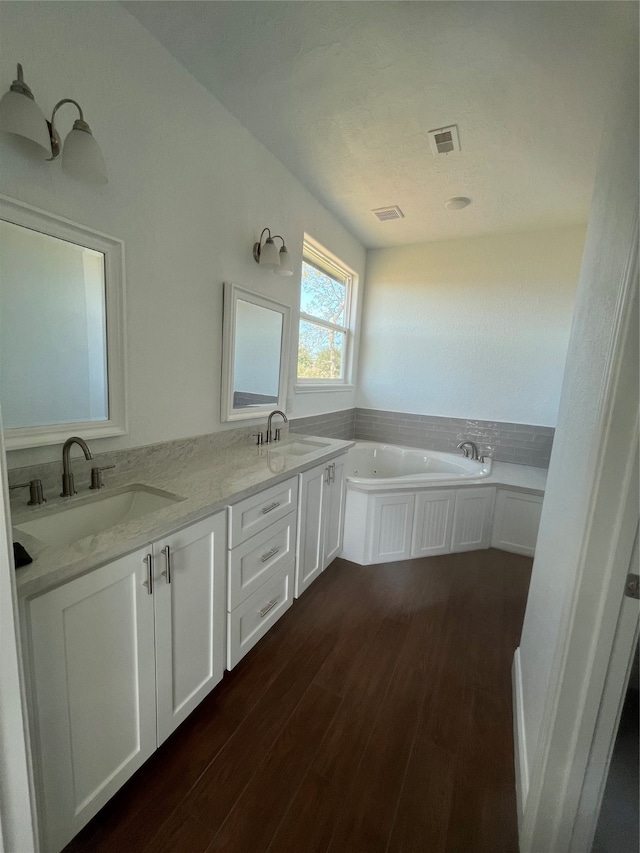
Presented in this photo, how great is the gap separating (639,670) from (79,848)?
161 cm

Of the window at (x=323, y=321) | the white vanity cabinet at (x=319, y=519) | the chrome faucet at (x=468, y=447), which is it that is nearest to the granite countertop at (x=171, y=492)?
the white vanity cabinet at (x=319, y=519)

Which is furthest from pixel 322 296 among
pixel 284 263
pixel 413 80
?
pixel 413 80

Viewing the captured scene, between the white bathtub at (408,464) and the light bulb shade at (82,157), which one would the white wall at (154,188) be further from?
the white bathtub at (408,464)

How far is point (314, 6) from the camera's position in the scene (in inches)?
A: 51.1

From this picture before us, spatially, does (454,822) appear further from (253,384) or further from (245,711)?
(253,384)

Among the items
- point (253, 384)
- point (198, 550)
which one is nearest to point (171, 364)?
point (253, 384)

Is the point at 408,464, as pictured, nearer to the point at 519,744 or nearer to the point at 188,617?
the point at 519,744

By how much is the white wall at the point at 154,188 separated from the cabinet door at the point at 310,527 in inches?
26.8

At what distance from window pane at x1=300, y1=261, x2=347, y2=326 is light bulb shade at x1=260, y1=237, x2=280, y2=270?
2.38 feet

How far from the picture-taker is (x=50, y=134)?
1.10 m

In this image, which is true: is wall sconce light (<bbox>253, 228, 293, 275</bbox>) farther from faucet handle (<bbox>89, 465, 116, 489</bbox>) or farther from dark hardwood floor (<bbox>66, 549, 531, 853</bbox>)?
dark hardwood floor (<bbox>66, 549, 531, 853</bbox>)

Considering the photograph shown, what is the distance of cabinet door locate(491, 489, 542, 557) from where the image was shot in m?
2.79

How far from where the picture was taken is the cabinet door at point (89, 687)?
0.82m

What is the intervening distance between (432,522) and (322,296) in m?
2.28
